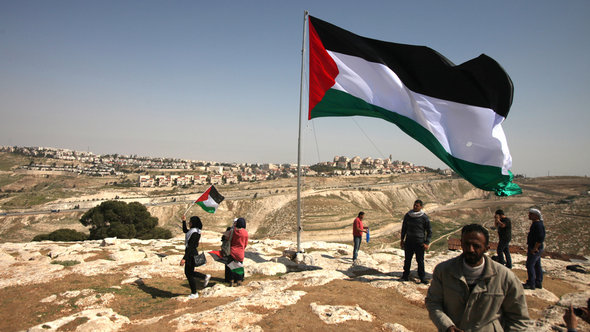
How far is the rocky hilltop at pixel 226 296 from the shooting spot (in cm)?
556

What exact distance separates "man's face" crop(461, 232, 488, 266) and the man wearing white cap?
646cm

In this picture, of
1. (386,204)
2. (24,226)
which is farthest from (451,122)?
(386,204)

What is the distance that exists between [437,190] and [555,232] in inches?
3759

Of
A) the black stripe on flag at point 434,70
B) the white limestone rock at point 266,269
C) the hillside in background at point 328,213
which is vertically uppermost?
the black stripe on flag at point 434,70

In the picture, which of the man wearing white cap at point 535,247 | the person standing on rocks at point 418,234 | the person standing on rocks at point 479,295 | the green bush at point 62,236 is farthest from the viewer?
the green bush at point 62,236

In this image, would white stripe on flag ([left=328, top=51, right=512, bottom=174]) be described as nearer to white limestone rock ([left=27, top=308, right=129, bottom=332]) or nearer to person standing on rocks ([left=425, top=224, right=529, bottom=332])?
person standing on rocks ([left=425, top=224, right=529, bottom=332])

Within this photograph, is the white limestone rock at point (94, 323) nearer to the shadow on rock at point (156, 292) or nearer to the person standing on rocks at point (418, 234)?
the shadow on rock at point (156, 292)

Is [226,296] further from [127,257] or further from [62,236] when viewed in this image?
[62,236]

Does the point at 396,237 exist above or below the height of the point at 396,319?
below

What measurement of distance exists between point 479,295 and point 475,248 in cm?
44

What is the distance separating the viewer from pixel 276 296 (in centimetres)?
701

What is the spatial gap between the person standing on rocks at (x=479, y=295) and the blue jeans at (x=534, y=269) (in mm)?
6671

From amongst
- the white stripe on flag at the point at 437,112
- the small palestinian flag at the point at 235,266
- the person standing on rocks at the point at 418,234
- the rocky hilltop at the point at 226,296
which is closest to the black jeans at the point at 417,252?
the person standing on rocks at the point at 418,234

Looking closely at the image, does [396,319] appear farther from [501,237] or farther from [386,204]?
[386,204]
